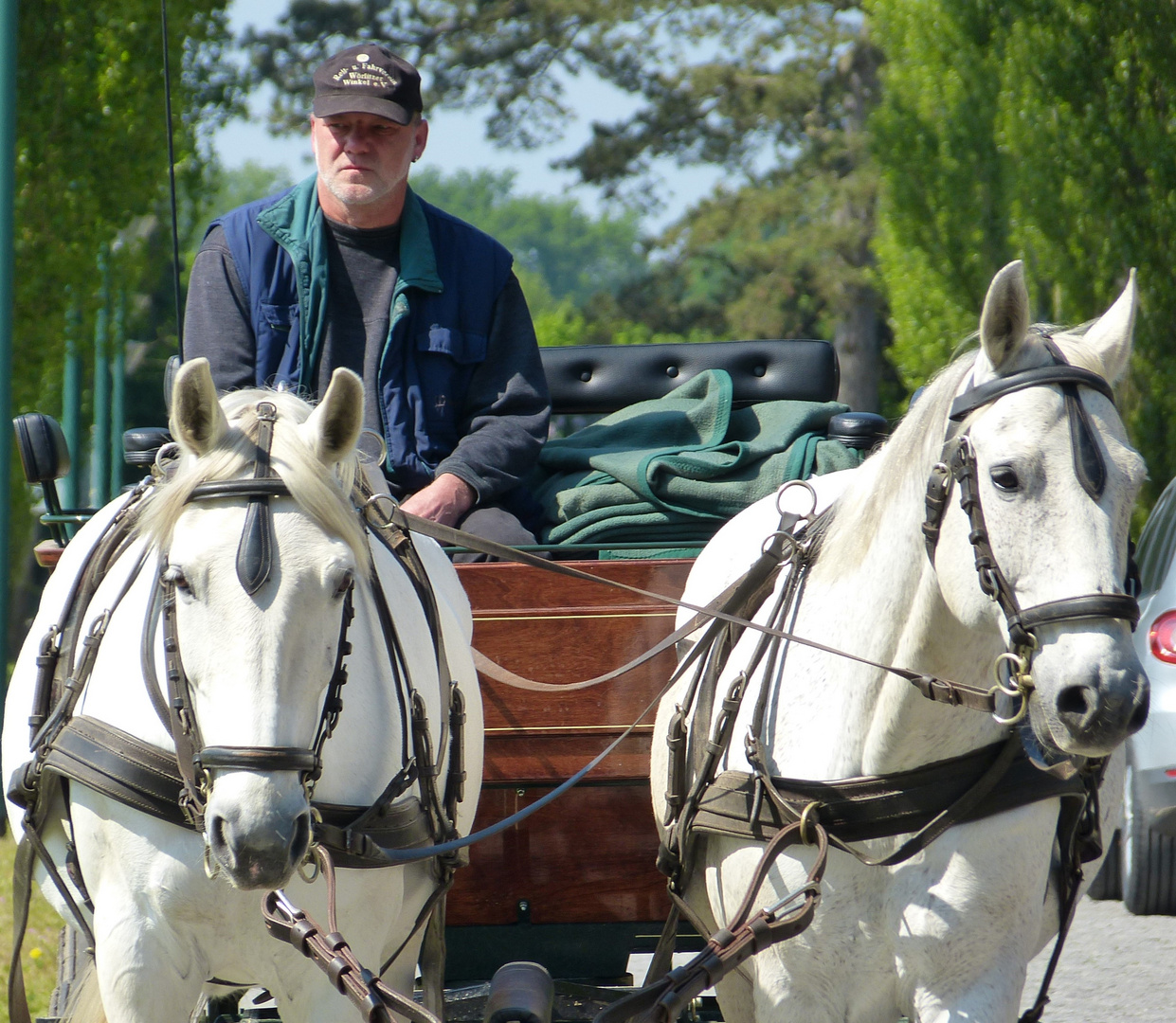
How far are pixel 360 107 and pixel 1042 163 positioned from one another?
822cm

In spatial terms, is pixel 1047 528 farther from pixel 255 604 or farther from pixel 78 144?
pixel 78 144

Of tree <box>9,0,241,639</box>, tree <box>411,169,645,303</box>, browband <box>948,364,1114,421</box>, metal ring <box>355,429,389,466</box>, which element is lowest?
metal ring <box>355,429,389,466</box>

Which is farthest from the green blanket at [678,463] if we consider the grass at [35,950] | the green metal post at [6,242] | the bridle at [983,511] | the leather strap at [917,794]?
the green metal post at [6,242]

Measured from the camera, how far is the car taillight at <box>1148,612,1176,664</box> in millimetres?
5059

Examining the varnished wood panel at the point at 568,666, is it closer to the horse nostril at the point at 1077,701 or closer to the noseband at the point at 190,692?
the noseband at the point at 190,692

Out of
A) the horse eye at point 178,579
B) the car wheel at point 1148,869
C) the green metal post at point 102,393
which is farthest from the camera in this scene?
the green metal post at point 102,393

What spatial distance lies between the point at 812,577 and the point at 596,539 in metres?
0.93

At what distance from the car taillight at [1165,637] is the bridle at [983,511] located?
3049 mm

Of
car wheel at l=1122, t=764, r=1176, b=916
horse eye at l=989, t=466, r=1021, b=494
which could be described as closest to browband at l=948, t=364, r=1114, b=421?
horse eye at l=989, t=466, r=1021, b=494

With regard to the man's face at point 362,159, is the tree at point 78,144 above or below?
above

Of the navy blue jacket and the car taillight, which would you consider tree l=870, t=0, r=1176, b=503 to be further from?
the navy blue jacket

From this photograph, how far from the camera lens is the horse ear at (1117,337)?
231cm

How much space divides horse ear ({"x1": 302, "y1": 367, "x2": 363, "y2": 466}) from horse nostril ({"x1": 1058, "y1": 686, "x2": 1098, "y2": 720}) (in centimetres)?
119

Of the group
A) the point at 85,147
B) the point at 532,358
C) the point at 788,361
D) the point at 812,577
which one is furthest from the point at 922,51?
the point at 812,577
